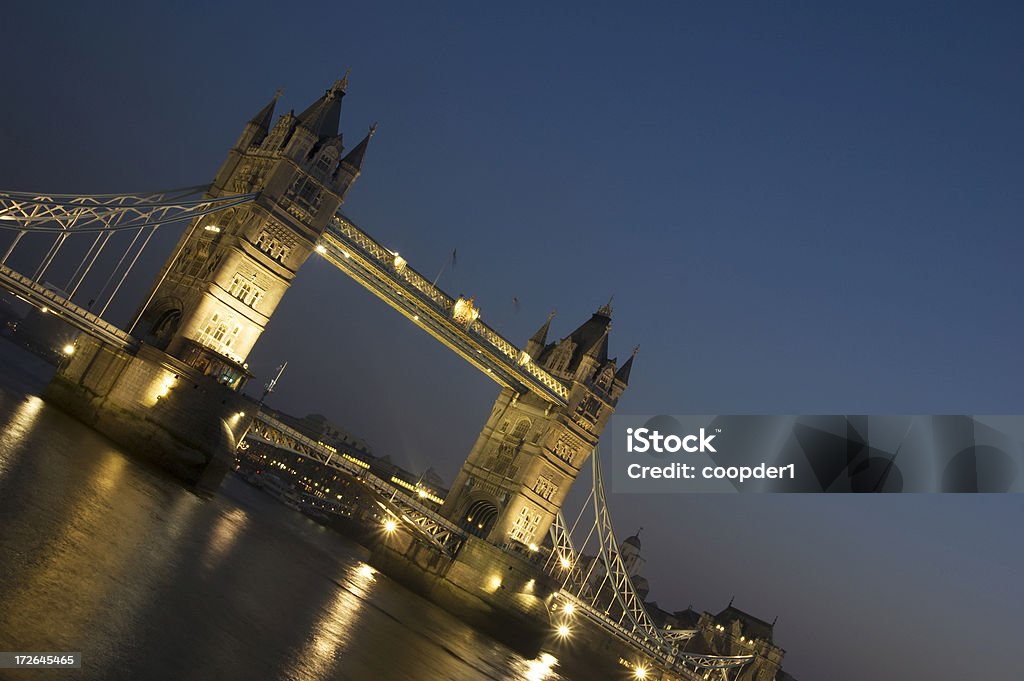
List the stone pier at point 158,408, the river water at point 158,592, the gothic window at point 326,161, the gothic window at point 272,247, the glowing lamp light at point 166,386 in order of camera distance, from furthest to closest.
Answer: the gothic window at point 326,161 → the gothic window at point 272,247 → the glowing lamp light at point 166,386 → the stone pier at point 158,408 → the river water at point 158,592

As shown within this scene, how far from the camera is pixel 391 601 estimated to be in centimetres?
4112

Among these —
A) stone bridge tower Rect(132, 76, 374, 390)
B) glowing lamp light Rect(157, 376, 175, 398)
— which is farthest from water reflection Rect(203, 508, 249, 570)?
stone bridge tower Rect(132, 76, 374, 390)

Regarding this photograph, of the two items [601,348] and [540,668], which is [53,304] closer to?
[540,668]

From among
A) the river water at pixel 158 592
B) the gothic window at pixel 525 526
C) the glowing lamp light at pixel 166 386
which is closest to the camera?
the river water at pixel 158 592

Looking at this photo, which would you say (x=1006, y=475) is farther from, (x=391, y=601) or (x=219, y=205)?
(x=219, y=205)

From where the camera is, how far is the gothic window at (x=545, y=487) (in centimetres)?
5882

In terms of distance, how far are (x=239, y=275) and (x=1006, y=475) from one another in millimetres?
34834

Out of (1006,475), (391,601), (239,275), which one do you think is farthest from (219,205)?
(1006,475)

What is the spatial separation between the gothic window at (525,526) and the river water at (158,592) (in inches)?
694

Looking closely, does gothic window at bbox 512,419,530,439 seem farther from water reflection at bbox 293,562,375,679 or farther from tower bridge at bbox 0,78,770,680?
water reflection at bbox 293,562,375,679

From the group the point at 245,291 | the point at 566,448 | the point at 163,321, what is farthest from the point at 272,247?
the point at 566,448

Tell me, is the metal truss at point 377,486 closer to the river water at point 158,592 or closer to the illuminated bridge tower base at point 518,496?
the illuminated bridge tower base at point 518,496

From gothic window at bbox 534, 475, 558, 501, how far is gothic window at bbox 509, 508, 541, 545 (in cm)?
140

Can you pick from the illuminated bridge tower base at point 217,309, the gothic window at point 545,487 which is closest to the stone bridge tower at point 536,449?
the gothic window at point 545,487
